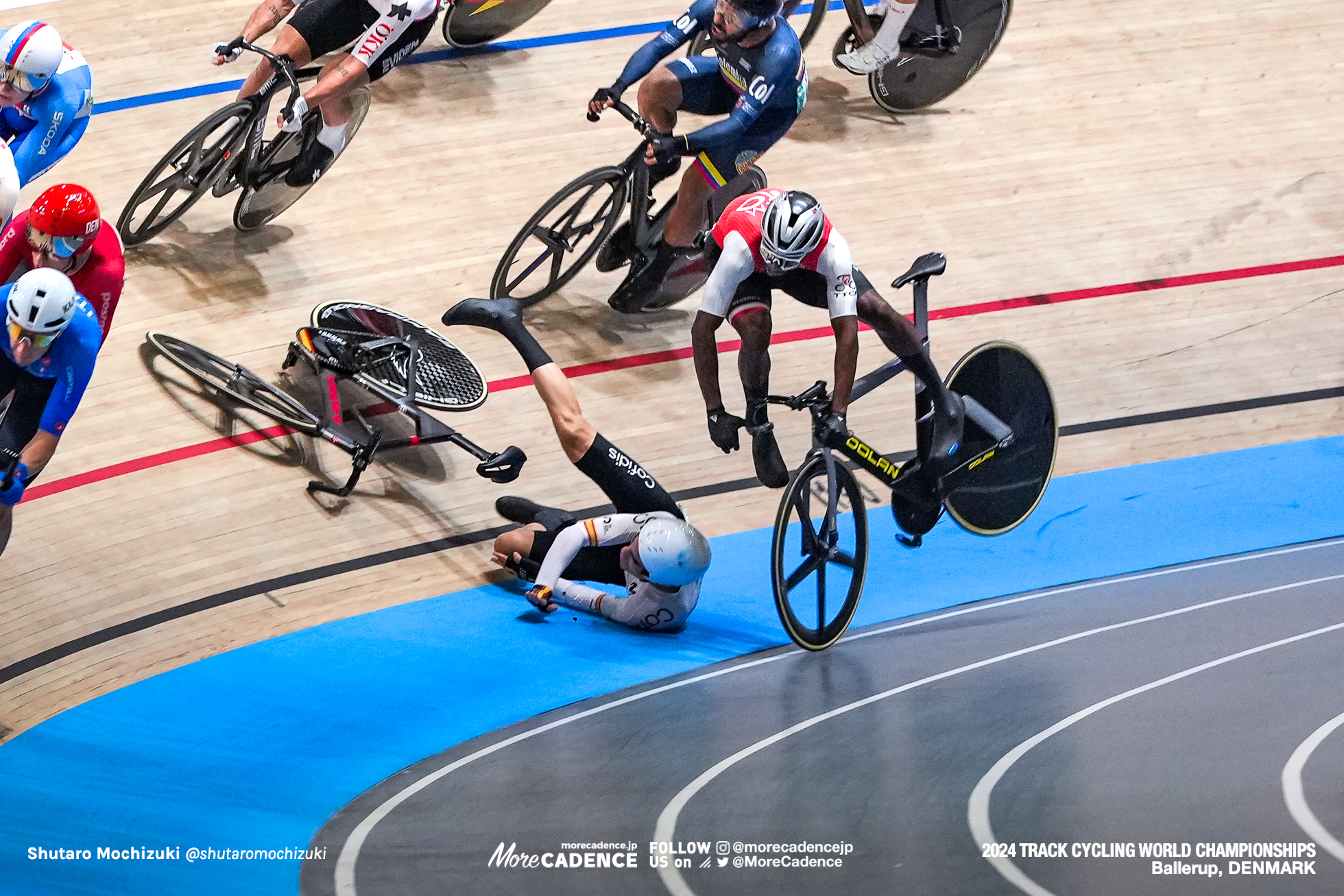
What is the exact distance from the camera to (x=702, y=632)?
4992 mm


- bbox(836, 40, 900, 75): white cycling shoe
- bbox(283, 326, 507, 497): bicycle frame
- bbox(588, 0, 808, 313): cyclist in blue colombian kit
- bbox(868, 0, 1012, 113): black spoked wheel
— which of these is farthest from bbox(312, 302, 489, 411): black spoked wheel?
bbox(868, 0, 1012, 113): black spoked wheel

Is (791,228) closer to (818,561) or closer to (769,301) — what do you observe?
(769,301)

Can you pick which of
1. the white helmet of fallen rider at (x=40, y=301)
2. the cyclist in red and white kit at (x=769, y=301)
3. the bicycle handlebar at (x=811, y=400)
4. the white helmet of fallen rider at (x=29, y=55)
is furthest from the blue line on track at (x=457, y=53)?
the bicycle handlebar at (x=811, y=400)

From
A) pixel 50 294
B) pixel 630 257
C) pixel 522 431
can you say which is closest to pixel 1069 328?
pixel 630 257

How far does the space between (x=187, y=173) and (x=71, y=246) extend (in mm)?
1646

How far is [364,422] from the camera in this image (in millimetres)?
5523

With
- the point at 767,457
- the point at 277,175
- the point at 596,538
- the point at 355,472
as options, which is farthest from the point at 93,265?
the point at 767,457

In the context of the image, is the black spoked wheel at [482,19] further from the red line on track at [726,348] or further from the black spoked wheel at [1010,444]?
the black spoked wheel at [1010,444]

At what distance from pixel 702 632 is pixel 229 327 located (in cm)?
245

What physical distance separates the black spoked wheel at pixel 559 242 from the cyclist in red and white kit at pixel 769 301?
1057 mm

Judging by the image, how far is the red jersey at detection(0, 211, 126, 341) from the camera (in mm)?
4629

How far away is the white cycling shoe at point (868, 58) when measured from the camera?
25.3 feet

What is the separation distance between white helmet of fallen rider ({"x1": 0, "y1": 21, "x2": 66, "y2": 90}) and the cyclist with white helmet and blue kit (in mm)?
Result: 1715

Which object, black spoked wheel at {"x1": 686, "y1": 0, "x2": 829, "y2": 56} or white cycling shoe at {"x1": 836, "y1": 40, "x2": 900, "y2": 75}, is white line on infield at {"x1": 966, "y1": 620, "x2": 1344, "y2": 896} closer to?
black spoked wheel at {"x1": 686, "y1": 0, "x2": 829, "y2": 56}
